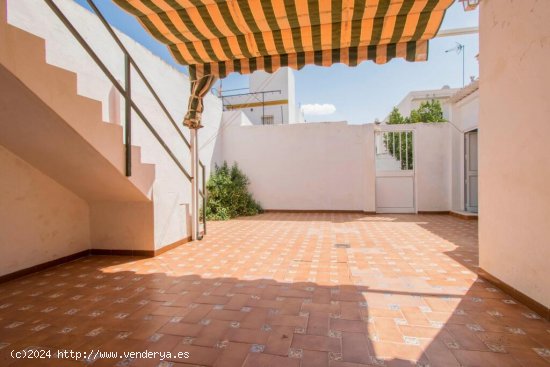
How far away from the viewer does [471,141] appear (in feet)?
24.0

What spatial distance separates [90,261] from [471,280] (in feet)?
15.7

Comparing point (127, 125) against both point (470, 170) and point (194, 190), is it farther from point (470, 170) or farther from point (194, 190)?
point (470, 170)

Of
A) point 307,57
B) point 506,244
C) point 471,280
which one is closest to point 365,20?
point 307,57

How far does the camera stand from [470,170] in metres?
7.31

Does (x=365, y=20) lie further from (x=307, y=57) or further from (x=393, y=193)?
(x=393, y=193)

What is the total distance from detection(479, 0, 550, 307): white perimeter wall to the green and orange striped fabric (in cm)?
70

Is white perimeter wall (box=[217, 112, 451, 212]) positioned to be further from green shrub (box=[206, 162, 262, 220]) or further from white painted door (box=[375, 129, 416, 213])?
green shrub (box=[206, 162, 262, 220])

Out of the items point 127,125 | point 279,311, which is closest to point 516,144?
point 279,311

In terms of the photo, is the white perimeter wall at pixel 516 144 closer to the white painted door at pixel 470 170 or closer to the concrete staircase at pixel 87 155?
the concrete staircase at pixel 87 155

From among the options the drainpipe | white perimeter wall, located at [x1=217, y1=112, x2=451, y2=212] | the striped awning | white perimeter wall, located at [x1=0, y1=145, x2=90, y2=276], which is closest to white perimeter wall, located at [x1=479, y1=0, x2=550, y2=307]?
the striped awning

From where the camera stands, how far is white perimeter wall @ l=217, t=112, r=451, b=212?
7.94 metres

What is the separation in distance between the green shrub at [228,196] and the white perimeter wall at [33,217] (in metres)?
3.79

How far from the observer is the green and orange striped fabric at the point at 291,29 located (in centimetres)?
223

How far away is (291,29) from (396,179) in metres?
6.74
